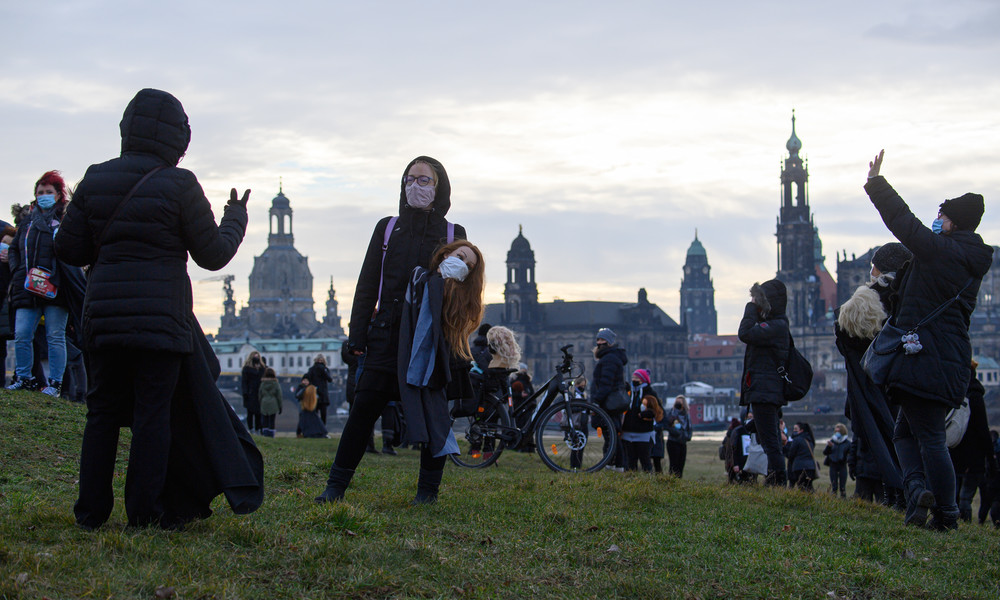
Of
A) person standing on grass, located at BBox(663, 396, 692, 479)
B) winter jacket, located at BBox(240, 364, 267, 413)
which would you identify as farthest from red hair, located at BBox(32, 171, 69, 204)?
winter jacket, located at BBox(240, 364, 267, 413)

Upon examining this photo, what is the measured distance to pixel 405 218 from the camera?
6566mm

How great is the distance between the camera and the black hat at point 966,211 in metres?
6.62

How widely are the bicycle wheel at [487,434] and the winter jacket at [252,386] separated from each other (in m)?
11.6

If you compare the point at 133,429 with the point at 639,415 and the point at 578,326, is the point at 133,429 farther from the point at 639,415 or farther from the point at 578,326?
the point at 578,326

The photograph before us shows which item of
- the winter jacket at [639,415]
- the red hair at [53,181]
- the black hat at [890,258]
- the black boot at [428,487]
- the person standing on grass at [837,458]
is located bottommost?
the person standing on grass at [837,458]

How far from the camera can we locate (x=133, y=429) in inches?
189

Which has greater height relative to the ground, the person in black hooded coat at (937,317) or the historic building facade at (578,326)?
the historic building facade at (578,326)

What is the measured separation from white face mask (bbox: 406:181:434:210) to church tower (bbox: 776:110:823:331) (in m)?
125

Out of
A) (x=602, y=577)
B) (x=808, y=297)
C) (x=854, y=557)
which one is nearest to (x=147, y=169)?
(x=602, y=577)

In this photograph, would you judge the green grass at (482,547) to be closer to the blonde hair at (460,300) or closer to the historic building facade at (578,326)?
the blonde hair at (460,300)

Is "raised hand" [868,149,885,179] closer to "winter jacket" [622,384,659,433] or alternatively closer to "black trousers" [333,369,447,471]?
"black trousers" [333,369,447,471]

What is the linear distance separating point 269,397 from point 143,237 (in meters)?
17.3

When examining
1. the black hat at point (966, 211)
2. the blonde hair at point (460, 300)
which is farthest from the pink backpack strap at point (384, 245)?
the black hat at point (966, 211)

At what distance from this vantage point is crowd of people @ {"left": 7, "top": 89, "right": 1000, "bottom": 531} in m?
4.78
